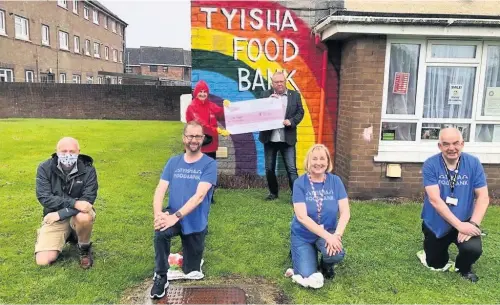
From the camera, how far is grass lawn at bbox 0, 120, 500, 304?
3.57 metres

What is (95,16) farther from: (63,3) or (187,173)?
(187,173)

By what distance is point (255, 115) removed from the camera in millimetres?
6223

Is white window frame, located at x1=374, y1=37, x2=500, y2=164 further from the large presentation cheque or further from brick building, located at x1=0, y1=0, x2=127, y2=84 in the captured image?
brick building, located at x1=0, y1=0, x2=127, y2=84

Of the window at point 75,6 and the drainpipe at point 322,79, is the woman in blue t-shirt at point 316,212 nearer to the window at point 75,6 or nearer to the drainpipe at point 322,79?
the drainpipe at point 322,79

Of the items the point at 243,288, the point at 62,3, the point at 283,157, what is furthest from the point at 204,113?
the point at 62,3

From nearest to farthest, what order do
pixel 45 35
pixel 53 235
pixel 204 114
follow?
pixel 53 235 → pixel 204 114 → pixel 45 35

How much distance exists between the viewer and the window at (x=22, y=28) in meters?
26.0

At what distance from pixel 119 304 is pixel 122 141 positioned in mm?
10225

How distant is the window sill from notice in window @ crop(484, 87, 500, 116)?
20.6 inches

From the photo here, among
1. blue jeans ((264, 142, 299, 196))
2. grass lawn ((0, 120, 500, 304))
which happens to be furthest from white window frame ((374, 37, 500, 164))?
blue jeans ((264, 142, 299, 196))

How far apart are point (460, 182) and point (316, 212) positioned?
1403 millimetres

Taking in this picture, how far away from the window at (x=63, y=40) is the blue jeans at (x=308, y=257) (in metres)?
32.6

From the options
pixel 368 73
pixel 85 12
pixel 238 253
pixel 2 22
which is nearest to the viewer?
pixel 238 253

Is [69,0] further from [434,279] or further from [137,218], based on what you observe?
[434,279]
